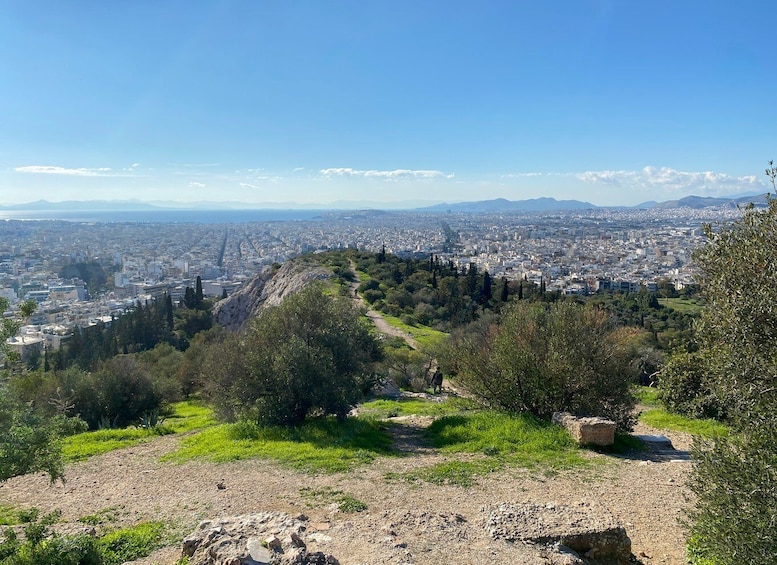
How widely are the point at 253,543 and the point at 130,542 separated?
8.89ft

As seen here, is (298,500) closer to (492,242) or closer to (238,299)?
(238,299)

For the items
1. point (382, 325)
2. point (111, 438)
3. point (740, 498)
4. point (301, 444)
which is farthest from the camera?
point (382, 325)

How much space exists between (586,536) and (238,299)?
66399 mm

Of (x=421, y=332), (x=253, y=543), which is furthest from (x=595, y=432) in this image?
(x=421, y=332)

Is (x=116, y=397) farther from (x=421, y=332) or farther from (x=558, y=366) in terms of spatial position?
(x=421, y=332)

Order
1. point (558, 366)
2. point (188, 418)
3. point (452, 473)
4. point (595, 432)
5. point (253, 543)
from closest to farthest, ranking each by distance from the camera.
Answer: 1. point (253, 543)
2. point (452, 473)
3. point (595, 432)
4. point (558, 366)
5. point (188, 418)

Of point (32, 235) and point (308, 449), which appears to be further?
point (32, 235)

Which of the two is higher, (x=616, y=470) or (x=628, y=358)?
(x=628, y=358)

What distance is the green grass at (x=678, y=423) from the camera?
54.0 feet

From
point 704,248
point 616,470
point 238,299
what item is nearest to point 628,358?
point 616,470

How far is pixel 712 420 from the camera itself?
17172 millimetres

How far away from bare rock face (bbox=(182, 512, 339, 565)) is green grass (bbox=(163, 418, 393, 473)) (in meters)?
3.62

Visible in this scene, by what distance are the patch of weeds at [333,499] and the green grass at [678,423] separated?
1184cm

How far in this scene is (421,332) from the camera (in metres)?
41.3
